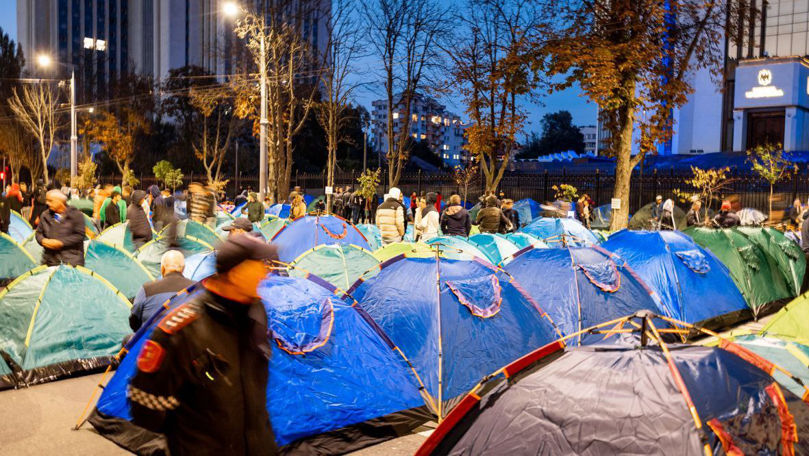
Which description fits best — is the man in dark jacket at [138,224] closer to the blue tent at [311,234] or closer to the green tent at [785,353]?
the blue tent at [311,234]

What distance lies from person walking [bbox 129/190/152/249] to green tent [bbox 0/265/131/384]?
10.6 feet

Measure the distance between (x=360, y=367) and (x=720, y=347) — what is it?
121 inches

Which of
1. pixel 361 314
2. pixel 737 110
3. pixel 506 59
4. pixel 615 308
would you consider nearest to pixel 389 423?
pixel 361 314

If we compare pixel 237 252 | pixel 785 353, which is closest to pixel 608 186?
pixel 785 353

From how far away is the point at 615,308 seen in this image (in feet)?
26.8

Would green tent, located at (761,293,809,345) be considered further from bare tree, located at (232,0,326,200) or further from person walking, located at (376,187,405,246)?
bare tree, located at (232,0,326,200)

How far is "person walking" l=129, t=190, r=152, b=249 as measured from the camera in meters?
10.8

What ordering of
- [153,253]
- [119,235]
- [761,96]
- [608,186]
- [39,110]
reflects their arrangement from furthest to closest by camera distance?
[761,96] < [39,110] < [608,186] < [119,235] < [153,253]

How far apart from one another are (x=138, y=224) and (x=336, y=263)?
3.67 metres

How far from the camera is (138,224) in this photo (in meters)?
10.9

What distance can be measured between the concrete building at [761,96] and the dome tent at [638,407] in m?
46.3

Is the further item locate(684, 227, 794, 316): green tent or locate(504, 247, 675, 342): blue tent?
locate(684, 227, 794, 316): green tent

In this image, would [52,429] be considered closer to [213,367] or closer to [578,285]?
[213,367]

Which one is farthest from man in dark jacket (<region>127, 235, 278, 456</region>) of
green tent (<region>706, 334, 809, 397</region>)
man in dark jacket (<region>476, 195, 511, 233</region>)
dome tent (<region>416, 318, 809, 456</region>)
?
man in dark jacket (<region>476, 195, 511, 233</region>)
